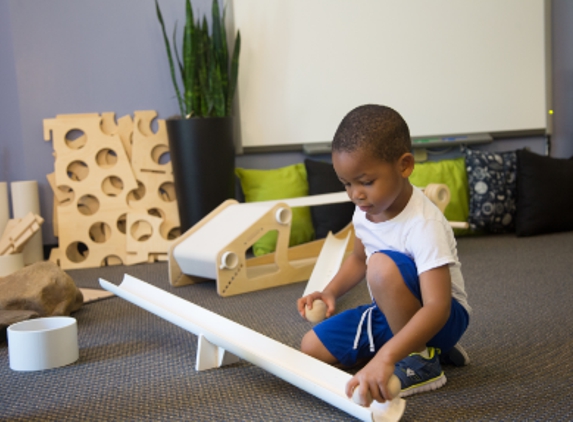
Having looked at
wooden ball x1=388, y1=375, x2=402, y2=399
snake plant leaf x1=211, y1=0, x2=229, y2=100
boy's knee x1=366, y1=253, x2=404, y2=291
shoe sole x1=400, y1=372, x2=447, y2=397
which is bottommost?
shoe sole x1=400, y1=372, x2=447, y2=397

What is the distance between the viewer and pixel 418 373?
3.67ft

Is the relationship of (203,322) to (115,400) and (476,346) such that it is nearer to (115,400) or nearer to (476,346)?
(115,400)

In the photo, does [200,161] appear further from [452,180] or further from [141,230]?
[452,180]

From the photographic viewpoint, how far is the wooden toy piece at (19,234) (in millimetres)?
2689

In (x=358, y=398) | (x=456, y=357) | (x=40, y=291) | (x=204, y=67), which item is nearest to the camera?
(x=358, y=398)

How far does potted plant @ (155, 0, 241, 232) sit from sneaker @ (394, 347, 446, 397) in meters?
1.84

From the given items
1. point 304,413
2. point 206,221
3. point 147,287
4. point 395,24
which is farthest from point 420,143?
point 304,413

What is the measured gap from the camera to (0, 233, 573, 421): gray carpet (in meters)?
1.07

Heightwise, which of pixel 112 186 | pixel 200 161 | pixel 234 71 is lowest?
pixel 112 186

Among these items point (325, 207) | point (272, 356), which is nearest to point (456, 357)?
point (272, 356)

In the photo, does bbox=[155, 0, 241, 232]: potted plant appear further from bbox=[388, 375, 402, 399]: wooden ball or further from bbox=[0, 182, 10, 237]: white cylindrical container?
bbox=[388, 375, 402, 399]: wooden ball

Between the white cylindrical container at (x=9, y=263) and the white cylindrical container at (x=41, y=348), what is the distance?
1.35 meters

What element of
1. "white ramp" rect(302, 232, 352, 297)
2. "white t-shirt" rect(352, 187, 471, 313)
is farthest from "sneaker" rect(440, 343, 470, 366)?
"white ramp" rect(302, 232, 352, 297)

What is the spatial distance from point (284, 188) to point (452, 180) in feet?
2.97
